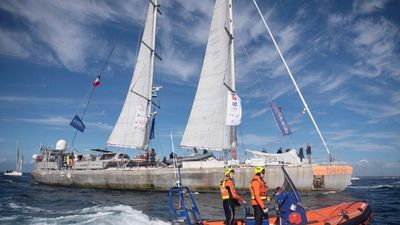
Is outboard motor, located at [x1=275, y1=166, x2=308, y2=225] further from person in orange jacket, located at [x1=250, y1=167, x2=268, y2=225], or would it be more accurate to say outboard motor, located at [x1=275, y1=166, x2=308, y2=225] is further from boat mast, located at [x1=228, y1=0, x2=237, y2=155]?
boat mast, located at [x1=228, y1=0, x2=237, y2=155]

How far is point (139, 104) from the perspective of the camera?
151ft

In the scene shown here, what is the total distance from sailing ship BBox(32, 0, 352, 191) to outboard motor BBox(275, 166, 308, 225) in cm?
1955

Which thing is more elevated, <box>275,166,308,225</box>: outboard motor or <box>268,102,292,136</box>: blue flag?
<box>268,102,292,136</box>: blue flag

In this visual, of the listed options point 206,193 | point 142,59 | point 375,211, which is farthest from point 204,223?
point 142,59

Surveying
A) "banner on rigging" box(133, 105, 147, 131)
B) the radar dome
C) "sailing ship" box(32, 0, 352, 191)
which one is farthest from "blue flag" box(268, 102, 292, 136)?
the radar dome

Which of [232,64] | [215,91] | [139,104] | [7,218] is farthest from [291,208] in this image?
[139,104]

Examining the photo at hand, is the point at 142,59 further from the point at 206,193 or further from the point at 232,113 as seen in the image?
the point at 206,193

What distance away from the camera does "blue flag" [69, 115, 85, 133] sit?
4366cm

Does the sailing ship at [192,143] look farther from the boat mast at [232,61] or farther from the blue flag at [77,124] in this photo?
the blue flag at [77,124]

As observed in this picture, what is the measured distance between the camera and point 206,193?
1315 inches

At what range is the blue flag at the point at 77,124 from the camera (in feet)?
143

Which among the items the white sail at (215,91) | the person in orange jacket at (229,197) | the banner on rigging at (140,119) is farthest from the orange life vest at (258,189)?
the banner on rigging at (140,119)

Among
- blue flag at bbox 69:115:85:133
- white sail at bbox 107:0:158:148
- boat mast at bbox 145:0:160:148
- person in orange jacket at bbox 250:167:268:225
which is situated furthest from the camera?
boat mast at bbox 145:0:160:148

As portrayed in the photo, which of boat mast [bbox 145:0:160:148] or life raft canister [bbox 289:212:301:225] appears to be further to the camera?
boat mast [bbox 145:0:160:148]
